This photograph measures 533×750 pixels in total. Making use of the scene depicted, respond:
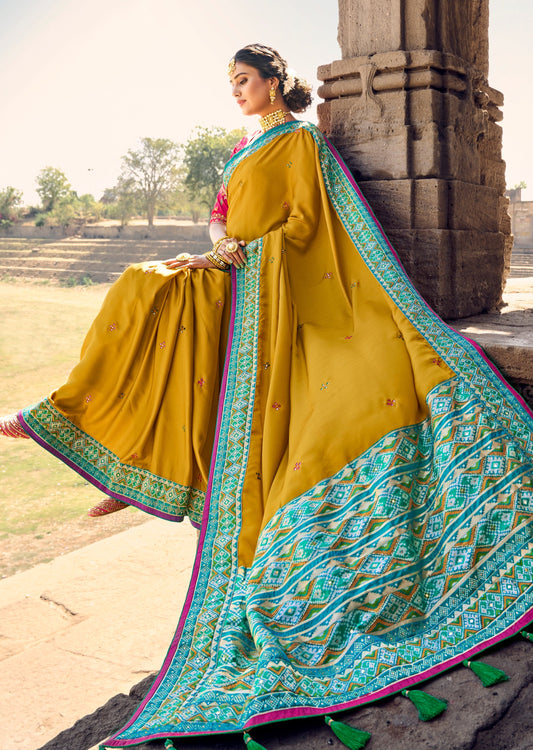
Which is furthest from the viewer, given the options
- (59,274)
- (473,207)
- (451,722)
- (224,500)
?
(59,274)

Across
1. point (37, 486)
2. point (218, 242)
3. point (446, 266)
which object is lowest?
point (37, 486)

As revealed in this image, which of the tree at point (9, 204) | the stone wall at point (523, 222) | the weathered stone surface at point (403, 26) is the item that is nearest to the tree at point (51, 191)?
the tree at point (9, 204)

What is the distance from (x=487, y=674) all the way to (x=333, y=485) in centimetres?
65

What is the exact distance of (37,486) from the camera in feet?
19.9

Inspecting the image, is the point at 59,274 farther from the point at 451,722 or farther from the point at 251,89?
the point at 451,722

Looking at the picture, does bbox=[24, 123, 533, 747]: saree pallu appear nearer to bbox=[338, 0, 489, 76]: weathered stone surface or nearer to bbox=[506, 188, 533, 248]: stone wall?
bbox=[338, 0, 489, 76]: weathered stone surface

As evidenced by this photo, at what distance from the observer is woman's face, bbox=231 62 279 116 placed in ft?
8.72

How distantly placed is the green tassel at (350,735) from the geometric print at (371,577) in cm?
5

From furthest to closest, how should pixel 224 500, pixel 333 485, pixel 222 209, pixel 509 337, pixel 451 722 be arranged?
pixel 222 209, pixel 509 337, pixel 224 500, pixel 333 485, pixel 451 722

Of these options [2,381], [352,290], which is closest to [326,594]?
[352,290]

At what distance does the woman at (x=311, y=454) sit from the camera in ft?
5.05

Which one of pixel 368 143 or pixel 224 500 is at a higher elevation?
pixel 368 143

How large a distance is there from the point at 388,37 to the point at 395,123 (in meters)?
0.37

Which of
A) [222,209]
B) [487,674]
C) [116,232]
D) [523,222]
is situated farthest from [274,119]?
[116,232]
